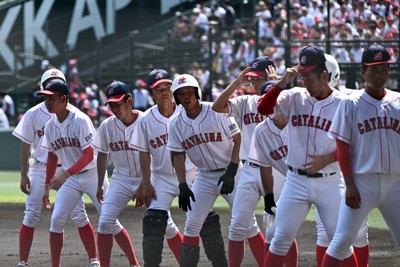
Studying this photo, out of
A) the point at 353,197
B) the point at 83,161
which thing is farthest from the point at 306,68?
the point at 83,161

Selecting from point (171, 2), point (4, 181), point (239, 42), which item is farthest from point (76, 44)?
point (4, 181)

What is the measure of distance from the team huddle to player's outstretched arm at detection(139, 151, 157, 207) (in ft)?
0.04

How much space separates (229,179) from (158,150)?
0.93 m

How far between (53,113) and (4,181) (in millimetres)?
10973

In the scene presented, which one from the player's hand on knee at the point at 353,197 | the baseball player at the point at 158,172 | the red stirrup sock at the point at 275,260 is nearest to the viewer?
the player's hand on knee at the point at 353,197

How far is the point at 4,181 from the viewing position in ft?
68.2

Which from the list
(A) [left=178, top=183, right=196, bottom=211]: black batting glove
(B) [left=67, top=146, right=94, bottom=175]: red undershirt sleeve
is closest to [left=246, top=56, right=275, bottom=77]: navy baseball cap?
(A) [left=178, top=183, right=196, bottom=211]: black batting glove

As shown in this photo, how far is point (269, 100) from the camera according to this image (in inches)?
294

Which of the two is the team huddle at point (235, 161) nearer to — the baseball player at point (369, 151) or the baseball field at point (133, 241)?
the baseball player at point (369, 151)

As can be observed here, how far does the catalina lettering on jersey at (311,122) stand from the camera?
7406 mm

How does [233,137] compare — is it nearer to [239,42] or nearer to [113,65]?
[239,42]

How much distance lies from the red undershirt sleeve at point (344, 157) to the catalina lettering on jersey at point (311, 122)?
0.44 m

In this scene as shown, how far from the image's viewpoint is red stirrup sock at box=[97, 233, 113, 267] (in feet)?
30.3

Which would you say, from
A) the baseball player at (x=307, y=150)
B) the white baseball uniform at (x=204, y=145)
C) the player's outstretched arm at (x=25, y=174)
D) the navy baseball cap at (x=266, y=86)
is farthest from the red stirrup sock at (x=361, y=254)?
the player's outstretched arm at (x=25, y=174)
